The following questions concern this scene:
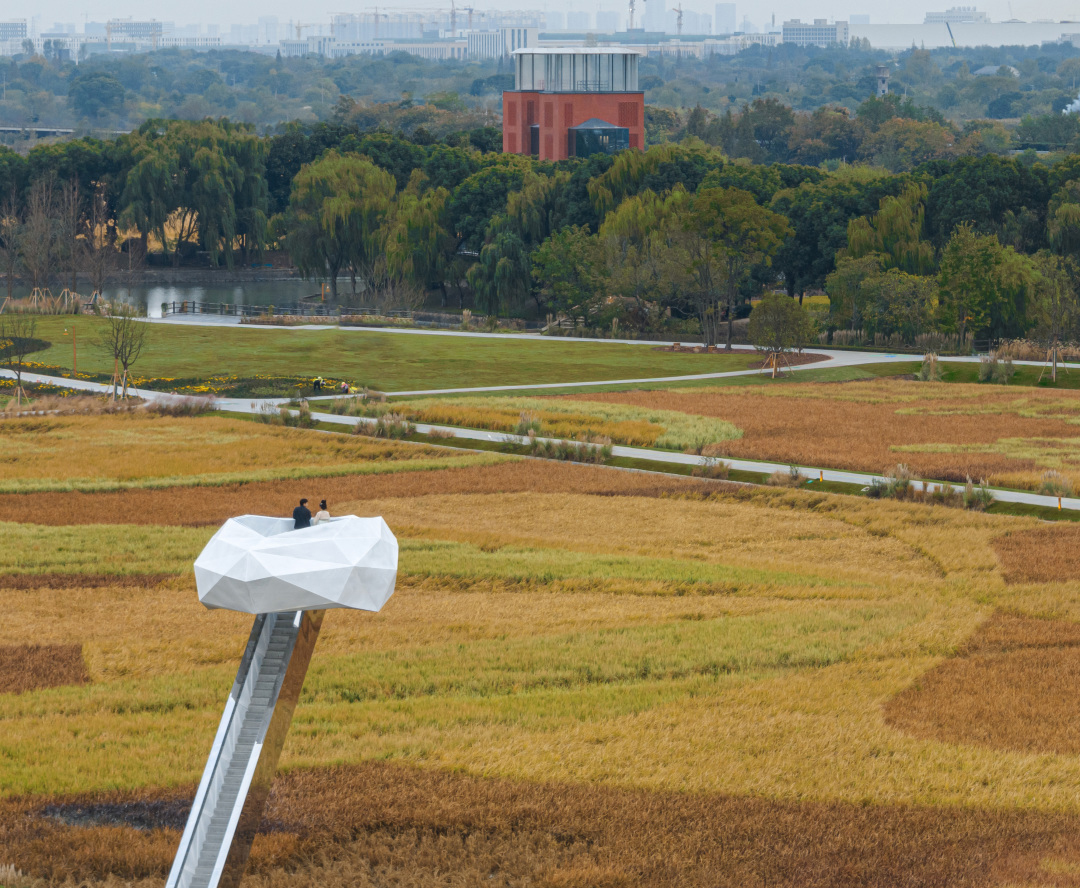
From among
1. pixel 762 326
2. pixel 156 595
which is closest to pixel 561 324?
pixel 762 326

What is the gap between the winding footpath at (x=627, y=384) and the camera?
3034cm

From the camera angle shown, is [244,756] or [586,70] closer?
[244,756]

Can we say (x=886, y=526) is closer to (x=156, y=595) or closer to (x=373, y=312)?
(x=156, y=595)

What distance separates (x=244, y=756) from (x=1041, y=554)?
720 inches

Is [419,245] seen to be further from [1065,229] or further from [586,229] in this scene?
[1065,229]

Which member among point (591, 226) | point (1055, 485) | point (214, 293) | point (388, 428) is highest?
point (591, 226)

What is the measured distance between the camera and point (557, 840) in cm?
1155

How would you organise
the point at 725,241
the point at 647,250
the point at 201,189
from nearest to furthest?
the point at 725,241
the point at 647,250
the point at 201,189

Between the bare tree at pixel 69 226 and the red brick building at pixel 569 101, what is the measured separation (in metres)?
38.9

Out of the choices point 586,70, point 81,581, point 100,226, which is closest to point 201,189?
point 100,226

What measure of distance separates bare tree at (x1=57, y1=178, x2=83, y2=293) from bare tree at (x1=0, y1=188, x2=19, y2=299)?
2.84 metres

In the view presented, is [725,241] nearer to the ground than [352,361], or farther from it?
farther from it

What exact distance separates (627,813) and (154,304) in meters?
76.9

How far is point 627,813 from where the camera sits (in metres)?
12.0
